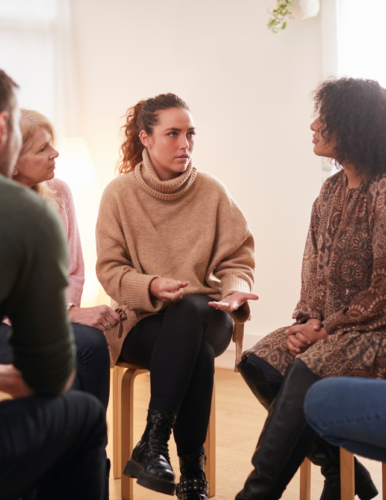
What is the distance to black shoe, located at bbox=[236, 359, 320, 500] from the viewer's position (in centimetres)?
133

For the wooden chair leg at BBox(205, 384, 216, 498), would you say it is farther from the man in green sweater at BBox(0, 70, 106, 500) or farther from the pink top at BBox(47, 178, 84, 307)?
the man in green sweater at BBox(0, 70, 106, 500)

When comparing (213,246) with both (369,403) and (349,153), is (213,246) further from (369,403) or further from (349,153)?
(369,403)

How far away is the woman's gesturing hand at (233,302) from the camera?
5.31 feet

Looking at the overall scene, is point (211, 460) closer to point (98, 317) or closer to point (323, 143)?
point (98, 317)

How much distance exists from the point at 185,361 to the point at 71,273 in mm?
648

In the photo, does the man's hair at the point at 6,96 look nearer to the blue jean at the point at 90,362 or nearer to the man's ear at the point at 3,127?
the man's ear at the point at 3,127

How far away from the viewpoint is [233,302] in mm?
1650

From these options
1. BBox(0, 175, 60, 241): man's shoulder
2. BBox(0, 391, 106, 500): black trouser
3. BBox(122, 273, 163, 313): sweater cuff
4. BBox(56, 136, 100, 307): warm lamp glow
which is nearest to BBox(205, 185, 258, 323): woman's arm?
BBox(122, 273, 163, 313): sweater cuff

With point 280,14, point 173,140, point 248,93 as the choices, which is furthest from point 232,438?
point 280,14

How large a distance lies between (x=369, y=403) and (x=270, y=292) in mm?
2291

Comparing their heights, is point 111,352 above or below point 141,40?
below

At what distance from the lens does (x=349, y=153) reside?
1553 millimetres

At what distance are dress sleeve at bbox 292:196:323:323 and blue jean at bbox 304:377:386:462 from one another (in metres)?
0.59

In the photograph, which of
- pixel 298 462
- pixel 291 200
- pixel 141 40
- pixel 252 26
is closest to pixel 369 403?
pixel 298 462
